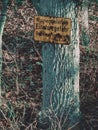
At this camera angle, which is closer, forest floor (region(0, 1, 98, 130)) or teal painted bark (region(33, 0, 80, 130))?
teal painted bark (region(33, 0, 80, 130))

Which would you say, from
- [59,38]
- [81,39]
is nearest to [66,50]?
[59,38]

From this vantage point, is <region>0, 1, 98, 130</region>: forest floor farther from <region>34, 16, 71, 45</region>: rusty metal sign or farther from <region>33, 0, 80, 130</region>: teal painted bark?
<region>34, 16, 71, 45</region>: rusty metal sign

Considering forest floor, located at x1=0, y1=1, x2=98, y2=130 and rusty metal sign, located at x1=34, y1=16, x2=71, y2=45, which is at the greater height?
rusty metal sign, located at x1=34, y1=16, x2=71, y2=45

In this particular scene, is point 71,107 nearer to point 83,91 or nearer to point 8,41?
point 83,91

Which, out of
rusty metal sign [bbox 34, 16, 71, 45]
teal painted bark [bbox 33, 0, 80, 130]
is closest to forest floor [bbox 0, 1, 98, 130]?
teal painted bark [bbox 33, 0, 80, 130]

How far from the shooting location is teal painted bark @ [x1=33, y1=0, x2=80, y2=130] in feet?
13.4

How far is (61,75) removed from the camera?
419cm

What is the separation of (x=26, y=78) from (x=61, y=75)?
212cm

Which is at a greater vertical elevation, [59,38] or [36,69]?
[59,38]

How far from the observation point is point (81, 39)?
746 cm

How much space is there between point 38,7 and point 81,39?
3.23m

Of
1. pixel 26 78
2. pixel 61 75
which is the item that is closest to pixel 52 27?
pixel 61 75

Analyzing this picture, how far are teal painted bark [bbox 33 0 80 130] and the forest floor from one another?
10.8 inches

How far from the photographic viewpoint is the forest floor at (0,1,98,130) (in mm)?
4793
